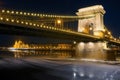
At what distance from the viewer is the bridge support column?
1714 inches

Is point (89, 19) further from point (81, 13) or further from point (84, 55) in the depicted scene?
point (84, 55)

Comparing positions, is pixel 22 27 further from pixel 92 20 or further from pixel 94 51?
pixel 92 20

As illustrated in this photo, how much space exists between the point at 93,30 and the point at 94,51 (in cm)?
706

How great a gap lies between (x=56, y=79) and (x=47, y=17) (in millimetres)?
21177

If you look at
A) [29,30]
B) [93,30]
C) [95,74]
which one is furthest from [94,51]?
[95,74]

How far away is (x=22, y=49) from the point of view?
405ft

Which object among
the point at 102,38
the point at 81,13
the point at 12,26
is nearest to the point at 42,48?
the point at 81,13

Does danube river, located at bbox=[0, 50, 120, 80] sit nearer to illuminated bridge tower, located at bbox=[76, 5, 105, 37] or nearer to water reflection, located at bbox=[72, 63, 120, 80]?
water reflection, located at bbox=[72, 63, 120, 80]

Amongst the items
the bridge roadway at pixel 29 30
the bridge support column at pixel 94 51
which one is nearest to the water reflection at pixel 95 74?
the bridge roadway at pixel 29 30

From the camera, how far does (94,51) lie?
45.3 m

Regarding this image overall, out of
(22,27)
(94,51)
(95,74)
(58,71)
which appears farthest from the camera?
(94,51)

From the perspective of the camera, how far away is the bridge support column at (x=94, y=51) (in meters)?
43.5

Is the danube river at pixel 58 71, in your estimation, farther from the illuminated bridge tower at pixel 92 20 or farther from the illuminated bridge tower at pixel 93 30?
the illuminated bridge tower at pixel 92 20

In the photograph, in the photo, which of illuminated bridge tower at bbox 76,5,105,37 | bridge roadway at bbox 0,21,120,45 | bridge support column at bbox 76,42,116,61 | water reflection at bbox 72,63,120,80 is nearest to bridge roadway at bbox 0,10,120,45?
bridge roadway at bbox 0,21,120,45
